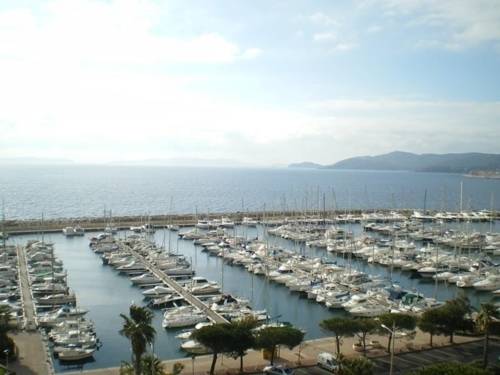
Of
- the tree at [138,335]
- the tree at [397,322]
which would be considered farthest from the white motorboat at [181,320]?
the tree at [138,335]

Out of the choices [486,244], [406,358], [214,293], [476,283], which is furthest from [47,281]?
[486,244]

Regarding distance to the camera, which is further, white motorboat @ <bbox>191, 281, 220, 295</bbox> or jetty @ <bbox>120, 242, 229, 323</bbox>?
white motorboat @ <bbox>191, 281, 220, 295</bbox>

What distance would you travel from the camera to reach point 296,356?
27.3 meters

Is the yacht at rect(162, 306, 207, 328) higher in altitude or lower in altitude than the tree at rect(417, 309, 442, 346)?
lower

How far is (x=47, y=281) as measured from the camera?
43938mm

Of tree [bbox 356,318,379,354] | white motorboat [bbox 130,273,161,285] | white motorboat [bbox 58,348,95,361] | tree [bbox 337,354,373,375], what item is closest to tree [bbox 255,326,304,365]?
tree [bbox 356,318,379,354]

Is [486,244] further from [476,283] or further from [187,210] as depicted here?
[187,210]

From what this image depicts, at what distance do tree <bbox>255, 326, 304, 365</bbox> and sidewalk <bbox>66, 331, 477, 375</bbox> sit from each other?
4.24ft

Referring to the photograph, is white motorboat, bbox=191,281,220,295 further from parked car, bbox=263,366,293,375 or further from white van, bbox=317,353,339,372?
parked car, bbox=263,366,293,375

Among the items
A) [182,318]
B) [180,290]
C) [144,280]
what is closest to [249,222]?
[144,280]

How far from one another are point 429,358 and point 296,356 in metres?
7.33

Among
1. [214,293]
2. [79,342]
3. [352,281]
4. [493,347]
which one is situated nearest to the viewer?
[493,347]

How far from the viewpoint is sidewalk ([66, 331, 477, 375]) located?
25.3 meters

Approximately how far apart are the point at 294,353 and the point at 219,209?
10661cm
